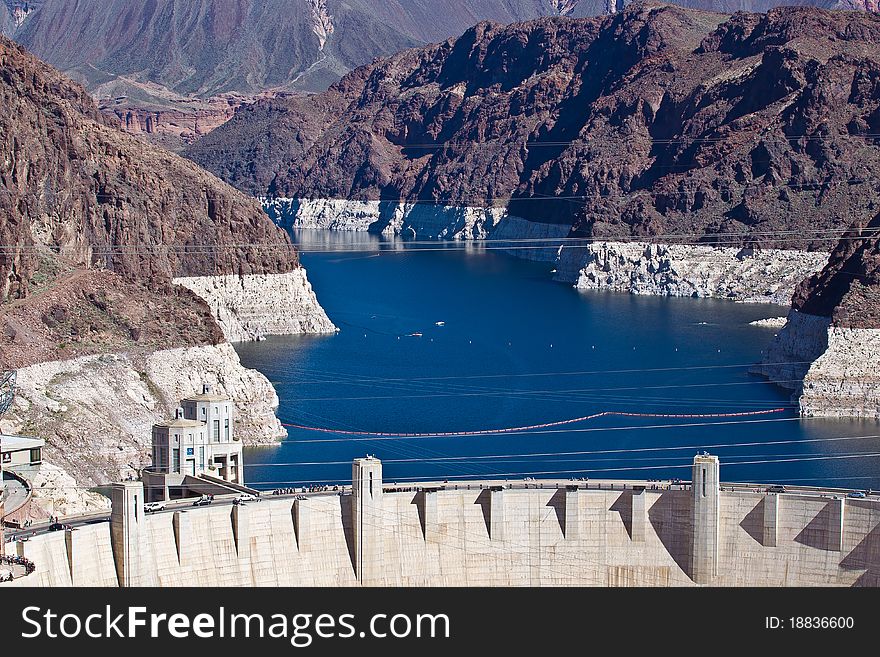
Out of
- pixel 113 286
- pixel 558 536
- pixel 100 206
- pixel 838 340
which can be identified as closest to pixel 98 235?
pixel 100 206

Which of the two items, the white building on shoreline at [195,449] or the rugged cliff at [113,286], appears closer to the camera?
the white building on shoreline at [195,449]

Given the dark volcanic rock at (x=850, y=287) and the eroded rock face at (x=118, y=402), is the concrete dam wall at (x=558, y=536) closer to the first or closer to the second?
the eroded rock face at (x=118, y=402)

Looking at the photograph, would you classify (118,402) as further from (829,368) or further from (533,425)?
(829,368)

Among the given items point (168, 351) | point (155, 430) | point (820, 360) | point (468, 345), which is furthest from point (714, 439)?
point (468, 345)

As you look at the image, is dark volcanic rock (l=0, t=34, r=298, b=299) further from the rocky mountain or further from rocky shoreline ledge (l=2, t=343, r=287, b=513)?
rocky shoreline ledge (l=2, t=343, r=287, b=513)

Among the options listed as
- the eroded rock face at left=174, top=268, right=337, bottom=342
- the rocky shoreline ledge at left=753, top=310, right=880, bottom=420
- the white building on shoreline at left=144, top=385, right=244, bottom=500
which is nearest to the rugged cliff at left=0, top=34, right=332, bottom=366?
the eroded rock face at left=174, top=268, right=337, bottom=342

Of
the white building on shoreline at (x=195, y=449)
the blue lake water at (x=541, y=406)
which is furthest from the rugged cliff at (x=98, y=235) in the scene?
the white building on shoreline at (x=195, y=449)
